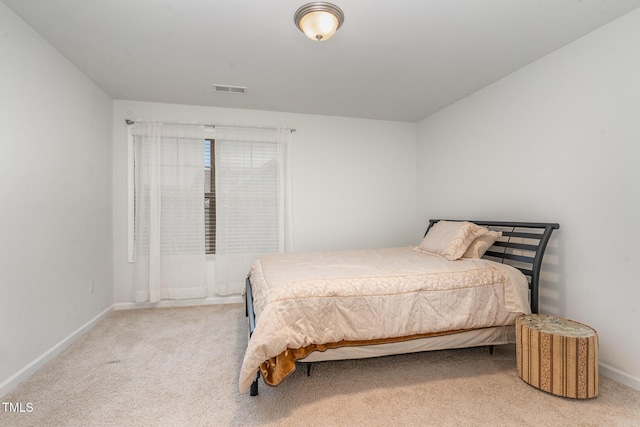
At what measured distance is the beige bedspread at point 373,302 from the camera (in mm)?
1756

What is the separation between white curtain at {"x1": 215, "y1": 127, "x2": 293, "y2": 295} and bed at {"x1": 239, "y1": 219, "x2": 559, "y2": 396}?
1363mm

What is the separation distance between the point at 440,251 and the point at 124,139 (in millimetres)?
3828

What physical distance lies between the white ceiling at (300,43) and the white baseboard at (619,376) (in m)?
2.46

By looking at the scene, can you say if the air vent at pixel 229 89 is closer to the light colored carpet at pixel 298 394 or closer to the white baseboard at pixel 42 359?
the light colored carpet at pixel 298 394

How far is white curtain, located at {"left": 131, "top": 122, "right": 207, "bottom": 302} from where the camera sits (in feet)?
11.6

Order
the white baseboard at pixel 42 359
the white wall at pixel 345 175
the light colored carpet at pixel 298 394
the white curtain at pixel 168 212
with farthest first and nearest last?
the white wall at pixel 345 175 < the white curtain at pixel 168 212 < the white baseboard at pixel 42 359 < the light colored carpet at pixel 298 394

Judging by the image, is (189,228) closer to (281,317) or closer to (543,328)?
(281,317)

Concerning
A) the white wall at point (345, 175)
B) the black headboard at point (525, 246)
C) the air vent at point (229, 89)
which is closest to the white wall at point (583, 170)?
the black headboard at point (525, 246)

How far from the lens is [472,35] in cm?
223

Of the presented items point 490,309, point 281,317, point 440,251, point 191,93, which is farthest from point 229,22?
point 490,309

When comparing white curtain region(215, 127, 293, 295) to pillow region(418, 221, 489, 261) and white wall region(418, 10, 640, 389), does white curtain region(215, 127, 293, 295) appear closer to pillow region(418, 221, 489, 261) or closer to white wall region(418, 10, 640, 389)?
pillow region(418, 221, 489, 261)

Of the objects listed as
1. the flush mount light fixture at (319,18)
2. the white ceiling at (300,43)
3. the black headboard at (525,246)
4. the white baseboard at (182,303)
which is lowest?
the white baseboard at (182,303)

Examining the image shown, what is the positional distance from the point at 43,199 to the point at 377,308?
267cm

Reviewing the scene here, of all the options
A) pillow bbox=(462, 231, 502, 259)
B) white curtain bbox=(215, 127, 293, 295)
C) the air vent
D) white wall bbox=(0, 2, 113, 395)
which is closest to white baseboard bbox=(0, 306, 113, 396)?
white wall bbox=(0, 2, 113, 395)
